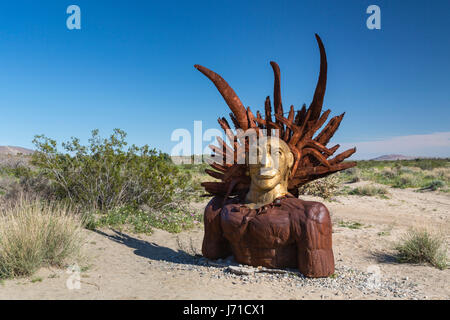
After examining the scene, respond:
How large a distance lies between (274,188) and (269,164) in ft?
1.47

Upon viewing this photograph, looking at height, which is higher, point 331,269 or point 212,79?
point 212,79

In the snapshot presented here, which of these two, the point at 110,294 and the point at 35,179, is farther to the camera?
the point at 35,179

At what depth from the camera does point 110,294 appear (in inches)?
183

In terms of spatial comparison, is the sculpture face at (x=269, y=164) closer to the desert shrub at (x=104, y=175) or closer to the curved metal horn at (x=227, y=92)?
the curved metal horn at (x=227, y=92)

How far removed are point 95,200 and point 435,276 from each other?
8.99 m

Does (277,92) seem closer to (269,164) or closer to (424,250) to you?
(269,164)

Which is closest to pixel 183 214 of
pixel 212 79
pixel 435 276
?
pixel 212 79

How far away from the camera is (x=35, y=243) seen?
17.9ft

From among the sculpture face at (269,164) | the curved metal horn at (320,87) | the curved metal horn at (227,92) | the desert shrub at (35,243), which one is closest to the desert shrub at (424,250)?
the sculpture face at (269,164)

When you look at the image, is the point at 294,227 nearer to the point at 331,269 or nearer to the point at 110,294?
the point at 331,269

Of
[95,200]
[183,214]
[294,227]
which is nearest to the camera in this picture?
[294,227]

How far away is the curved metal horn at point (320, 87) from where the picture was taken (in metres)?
5.66

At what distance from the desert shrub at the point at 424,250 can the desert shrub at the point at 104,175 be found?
7.08 m

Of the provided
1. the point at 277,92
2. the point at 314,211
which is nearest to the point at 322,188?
the point at 277,92
